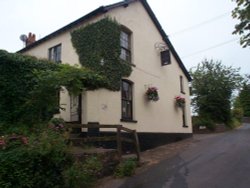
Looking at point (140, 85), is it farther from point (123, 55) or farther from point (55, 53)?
point (55, 53)

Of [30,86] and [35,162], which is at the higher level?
[30,86]

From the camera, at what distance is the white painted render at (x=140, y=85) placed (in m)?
12.6

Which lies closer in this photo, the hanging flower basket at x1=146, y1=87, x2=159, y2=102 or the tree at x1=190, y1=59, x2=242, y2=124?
the hanging flower basket at x1=146, y1=87, x2=159, y2=102

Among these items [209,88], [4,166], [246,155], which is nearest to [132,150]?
[246,155]

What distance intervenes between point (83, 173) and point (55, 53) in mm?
8976

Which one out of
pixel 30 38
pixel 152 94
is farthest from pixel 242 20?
pixel 30 38

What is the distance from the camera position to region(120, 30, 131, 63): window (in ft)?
47.9

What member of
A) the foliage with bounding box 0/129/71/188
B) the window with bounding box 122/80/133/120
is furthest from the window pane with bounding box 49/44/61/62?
the foliage with bounding box 0/129/71/188

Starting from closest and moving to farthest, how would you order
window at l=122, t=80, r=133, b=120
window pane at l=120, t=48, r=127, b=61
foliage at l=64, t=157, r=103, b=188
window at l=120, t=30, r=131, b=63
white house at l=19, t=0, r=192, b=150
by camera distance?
foliage at l=64, t=157, r=103, b=188, white house at l=19, t=0, r=192, b=150, window at l=122, t=80, r=133, b=120, window pane at l=120, t=48, r=127, b=61, window at l=120, t=30, r=131, b=63

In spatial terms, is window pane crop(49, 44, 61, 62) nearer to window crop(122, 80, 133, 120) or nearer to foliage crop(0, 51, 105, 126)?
window crop(122, 80, 133, 120)

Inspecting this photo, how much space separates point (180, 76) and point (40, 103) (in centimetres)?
1311

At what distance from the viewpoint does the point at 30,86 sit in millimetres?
10344

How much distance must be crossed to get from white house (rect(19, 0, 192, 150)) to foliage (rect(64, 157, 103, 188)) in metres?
3.67

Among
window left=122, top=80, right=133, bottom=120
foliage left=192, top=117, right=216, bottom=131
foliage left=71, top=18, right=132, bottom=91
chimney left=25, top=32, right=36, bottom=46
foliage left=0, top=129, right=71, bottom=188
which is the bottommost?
foliage left=0, top=129, right=71, bottom=188
